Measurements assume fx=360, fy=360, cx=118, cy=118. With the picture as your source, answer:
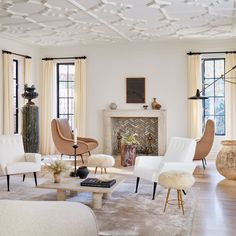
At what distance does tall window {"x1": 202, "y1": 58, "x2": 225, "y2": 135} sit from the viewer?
9.07 m

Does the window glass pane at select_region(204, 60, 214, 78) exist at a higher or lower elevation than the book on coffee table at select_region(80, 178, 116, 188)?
higher

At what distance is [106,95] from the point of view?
31.6 feet

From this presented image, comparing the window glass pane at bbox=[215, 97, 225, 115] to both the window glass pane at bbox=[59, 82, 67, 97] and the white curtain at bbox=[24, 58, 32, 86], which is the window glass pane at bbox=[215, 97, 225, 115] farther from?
the white curtain at bbox=[24, 58, 32, 86]

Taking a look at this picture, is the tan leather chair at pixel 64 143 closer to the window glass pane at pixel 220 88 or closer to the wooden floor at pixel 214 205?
the wooden floor at pixel 214 205

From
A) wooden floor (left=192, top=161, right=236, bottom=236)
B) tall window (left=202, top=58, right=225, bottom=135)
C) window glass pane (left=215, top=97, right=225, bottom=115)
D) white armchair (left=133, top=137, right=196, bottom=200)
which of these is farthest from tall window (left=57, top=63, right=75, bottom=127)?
white armchair (left=133, top=137, right=196, bottom=200)

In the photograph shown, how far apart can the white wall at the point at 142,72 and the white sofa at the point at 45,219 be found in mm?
7882

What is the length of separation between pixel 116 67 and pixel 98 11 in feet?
11.2

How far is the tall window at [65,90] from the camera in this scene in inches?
396

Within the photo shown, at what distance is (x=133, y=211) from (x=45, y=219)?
3.26 metres

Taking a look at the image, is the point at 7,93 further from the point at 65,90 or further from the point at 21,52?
the point at 65,90

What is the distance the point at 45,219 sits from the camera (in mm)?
1430

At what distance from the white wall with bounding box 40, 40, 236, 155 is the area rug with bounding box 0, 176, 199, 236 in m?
3.60

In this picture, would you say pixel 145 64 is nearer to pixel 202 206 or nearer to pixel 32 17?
pixel 32 17

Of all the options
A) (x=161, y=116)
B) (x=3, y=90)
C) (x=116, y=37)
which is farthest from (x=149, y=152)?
(x=3, y=90)
